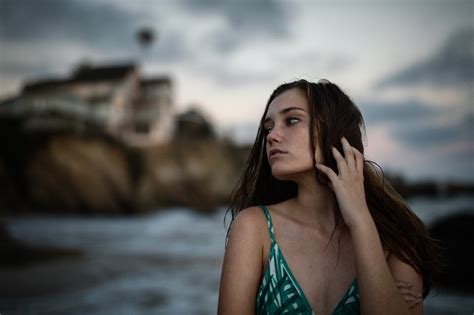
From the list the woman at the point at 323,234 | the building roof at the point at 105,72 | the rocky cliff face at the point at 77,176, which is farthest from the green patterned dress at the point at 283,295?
the building roof at the point at 105,72

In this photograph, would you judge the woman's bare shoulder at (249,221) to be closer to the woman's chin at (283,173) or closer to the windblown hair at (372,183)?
the woman's chin at (283,173)

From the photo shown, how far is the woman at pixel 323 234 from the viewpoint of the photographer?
1782mm

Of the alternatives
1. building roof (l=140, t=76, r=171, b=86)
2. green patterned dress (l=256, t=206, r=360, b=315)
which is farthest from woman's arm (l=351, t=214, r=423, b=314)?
building roof (l=140, t=76, r=171, b=86)

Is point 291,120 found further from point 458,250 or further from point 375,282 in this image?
point 458,250

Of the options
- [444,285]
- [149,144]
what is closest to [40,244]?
[444,285]

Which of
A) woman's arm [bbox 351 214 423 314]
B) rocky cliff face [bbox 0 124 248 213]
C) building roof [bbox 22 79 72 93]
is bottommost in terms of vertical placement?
woman's arm [bbox 351 214 423 314]

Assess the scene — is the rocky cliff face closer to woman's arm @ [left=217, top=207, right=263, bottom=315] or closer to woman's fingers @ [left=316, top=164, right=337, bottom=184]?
woman's arm @ [left=217, top=207, right=263, bottom=315]

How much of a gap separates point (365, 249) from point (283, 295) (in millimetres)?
473

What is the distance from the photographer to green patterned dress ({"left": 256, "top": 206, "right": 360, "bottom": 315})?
5.97 ft

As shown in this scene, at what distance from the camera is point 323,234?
2123 mm

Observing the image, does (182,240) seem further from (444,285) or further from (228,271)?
(228,271)

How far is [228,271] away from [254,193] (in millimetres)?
714

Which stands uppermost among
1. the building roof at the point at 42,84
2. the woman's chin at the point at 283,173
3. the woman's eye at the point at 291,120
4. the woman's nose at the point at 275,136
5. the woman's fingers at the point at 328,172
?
the building roof at the point at 42,84

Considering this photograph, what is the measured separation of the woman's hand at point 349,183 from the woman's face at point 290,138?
0.36ft
